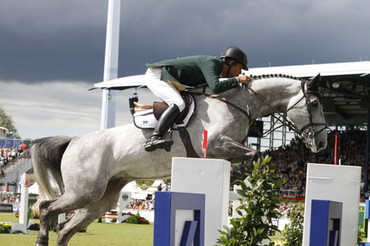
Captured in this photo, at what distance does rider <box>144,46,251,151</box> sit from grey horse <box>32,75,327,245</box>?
0.15m

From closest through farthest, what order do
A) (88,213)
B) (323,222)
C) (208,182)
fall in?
(208,182) → (323,222) → (88,213)

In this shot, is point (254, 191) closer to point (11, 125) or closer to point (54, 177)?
point (54, 177)

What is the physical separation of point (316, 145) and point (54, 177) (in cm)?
250

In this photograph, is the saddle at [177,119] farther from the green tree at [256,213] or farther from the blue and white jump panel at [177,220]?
the blue and white jump panel at [177,220]

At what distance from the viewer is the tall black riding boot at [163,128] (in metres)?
4.30

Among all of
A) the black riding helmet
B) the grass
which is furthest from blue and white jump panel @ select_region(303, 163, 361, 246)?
the grass

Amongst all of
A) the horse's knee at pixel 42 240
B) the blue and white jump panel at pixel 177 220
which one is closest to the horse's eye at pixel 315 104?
the blue and white jump panel at pixel 177 220

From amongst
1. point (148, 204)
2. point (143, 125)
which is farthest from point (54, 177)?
point (148, 204)

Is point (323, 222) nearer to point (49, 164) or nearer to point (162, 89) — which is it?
point (162, 89)

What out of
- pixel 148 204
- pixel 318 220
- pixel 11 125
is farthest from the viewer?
pixel 11 125

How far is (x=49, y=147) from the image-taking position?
504 cm

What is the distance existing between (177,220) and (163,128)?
6.04 ft

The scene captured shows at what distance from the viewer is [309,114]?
4504 millimetres

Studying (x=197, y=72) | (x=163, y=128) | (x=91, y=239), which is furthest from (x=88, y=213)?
(x=91, y=239)
